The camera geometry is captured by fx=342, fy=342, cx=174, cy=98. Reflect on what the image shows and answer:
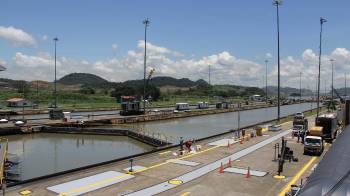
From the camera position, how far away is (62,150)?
149ft

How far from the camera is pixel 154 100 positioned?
195m

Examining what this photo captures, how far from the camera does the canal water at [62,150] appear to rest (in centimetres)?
3506

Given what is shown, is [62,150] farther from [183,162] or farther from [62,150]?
[183,162]

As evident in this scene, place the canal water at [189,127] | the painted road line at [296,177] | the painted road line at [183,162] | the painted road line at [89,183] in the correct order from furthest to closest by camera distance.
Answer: the canal water at [189,127] < the painted road line at [183,162] < the painted road line at [296,177] < the painted road line at [89,183]

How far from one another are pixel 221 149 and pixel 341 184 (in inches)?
1001

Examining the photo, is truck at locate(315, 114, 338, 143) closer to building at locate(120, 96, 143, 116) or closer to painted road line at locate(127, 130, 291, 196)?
painted road line at locate(127, 130, 291, 196)

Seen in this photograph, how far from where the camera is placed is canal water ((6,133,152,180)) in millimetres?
35062

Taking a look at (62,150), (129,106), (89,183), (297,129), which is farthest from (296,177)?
(129,106)

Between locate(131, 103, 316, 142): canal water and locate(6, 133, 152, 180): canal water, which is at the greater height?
locate(131, 103, 316, 142): canal water

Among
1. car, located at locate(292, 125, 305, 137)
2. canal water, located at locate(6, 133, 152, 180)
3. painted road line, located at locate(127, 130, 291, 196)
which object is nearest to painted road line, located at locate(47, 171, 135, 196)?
painted road line, located at locate(127, 130, 291, 196)

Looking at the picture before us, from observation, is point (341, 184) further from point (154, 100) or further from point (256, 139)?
point (154, 100)

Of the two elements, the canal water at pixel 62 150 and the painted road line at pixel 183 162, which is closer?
the painted road line at pixel 183 162

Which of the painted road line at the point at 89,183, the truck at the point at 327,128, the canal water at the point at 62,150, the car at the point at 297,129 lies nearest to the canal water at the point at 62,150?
the canal water at the point at 62,150

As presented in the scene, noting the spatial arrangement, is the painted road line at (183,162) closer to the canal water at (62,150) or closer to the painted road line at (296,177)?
the painted road line at (296,177)
